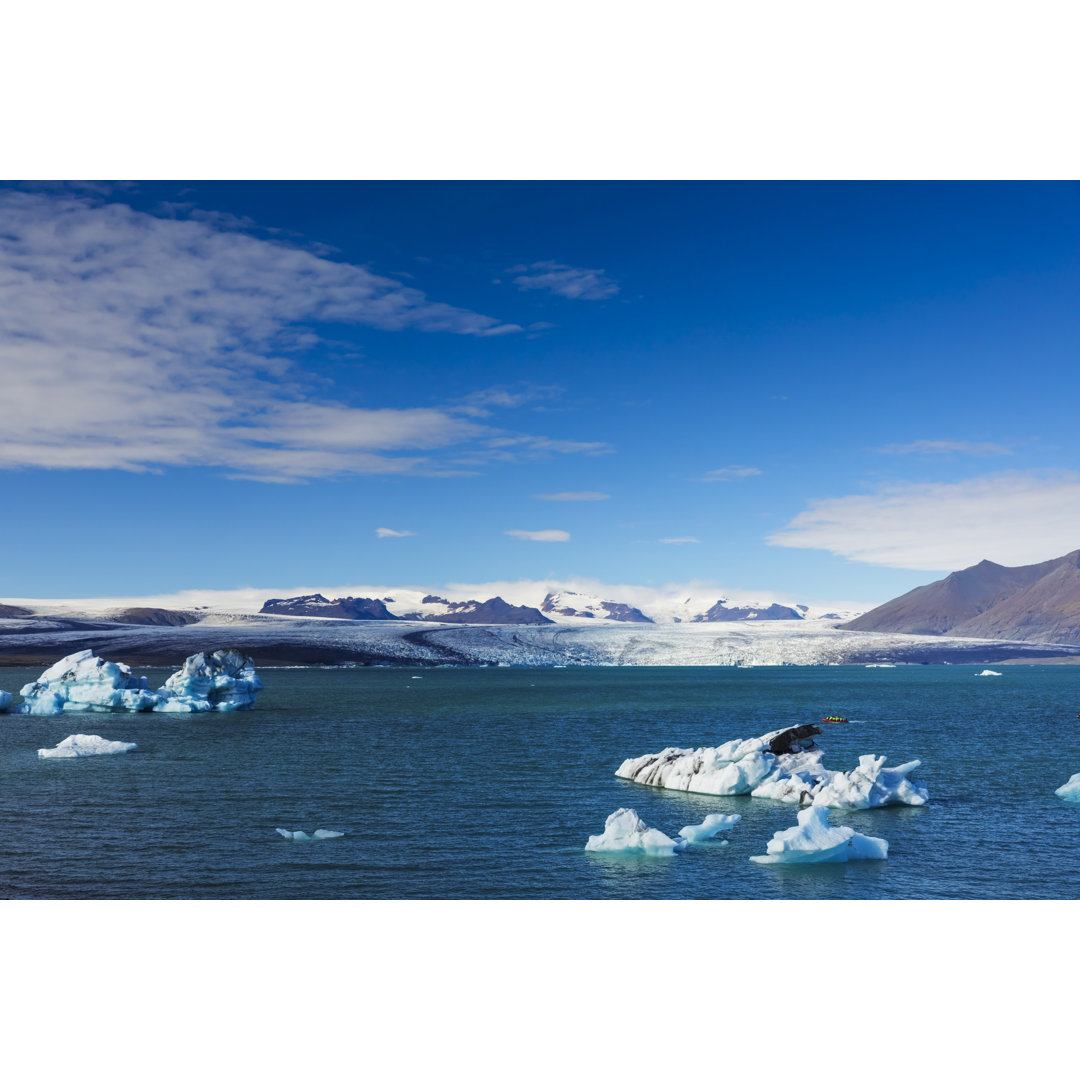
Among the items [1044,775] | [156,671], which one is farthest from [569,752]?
[156,671]

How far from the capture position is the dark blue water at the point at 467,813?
14.9m

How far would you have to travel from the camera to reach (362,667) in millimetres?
131375

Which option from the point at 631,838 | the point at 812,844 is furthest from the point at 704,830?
Answer: the point at 812,844

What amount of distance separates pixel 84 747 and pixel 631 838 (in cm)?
2415

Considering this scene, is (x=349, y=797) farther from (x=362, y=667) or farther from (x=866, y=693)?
(x=362, y=667)

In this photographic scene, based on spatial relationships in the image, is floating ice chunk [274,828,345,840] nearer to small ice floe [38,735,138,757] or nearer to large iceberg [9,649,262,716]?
small ice floe [38,735,138,757]

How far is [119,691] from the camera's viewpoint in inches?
2056

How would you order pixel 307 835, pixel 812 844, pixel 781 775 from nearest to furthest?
pixel 812 844 < pixel 307 835 < pixel 781 775

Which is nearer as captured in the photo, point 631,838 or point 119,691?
point 631,838

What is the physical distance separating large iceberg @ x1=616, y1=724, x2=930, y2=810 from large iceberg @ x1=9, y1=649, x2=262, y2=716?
3677 cm

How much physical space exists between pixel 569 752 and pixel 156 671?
96765mm

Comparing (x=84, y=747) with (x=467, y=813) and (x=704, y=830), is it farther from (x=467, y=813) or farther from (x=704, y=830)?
(x=704, y=830)

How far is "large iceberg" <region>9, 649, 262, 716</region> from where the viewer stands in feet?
167
